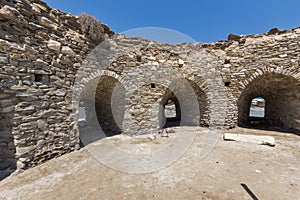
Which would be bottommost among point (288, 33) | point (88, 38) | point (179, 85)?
point (179, 85)

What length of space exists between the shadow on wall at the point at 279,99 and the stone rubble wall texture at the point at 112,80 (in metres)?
0.05

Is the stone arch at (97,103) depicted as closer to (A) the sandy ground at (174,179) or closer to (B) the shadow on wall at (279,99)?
(A) the sandy ground at (174,179)

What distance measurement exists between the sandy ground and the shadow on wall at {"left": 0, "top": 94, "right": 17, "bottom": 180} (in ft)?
1.07

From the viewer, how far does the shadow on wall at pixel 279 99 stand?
5930 millimetres

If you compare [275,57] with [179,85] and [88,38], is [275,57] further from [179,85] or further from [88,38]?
[88,38]

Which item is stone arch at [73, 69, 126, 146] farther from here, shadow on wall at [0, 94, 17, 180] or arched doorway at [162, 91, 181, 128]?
arched doorway at [162, 91, 181, 128]

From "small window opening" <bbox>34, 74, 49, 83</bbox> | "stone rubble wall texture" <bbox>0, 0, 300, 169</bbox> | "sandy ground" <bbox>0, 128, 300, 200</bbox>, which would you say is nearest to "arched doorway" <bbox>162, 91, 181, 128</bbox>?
"stone rubble wall texture" <bbox>0, 0, 300, 169</bbox>

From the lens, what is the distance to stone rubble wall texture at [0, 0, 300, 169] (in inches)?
120

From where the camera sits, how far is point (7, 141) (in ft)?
9.84

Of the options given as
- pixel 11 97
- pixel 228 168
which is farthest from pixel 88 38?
pixel 228 168

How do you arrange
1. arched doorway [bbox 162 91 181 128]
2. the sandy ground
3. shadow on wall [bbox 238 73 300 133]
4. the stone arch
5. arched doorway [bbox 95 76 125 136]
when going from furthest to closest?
arched doorway [bbox 162 91 181 128]
shadow on wall [bbox 238 73 300 133]
arched doorway [bbox 95 76 125 136]
the stone arch
the sandy ground

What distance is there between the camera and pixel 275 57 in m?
5.73

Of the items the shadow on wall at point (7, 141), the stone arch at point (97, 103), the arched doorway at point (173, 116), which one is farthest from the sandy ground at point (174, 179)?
the arched doorway at point (173, 116)

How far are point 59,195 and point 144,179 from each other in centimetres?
156
